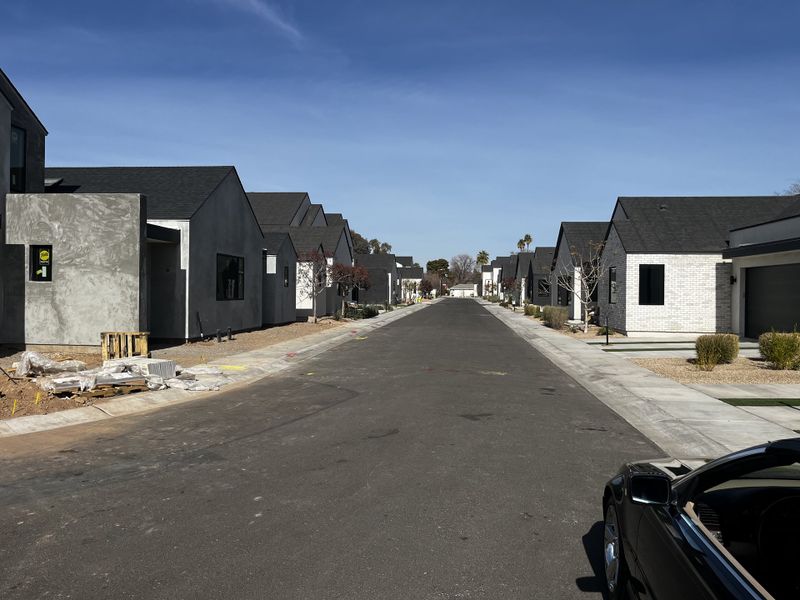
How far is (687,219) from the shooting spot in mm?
28969

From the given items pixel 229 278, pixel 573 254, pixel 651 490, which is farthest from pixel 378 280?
pixel 651 490

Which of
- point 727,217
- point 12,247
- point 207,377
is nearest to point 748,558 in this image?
point 207,377

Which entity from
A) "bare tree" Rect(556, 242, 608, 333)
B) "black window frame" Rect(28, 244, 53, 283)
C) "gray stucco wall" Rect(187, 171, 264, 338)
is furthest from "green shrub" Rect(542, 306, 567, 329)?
"black window frame" Rect(28, 244, 53, 283)

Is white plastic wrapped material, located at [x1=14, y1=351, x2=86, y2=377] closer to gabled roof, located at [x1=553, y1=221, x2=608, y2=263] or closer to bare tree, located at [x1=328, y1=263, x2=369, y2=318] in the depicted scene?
bare tree, located at [x1=328, y1=263, x2=369, y2=318]

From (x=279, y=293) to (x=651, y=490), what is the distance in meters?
28.3

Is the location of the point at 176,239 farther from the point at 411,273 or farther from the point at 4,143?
the point at 411,273

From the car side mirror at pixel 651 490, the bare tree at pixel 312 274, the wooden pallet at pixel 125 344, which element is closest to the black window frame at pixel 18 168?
the wooden pallet at pixel 125 344

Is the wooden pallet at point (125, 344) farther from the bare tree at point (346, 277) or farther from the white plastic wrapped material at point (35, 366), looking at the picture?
the bare tree at point (346, 277)

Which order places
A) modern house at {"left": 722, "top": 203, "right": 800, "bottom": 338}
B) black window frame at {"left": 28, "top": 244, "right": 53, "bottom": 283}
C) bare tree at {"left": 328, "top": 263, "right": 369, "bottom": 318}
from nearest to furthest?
1. black window frame at {"left": 28, "top": 244, "right": 53, "bottom": 283}
2. modern house at {"left": 722, "top": 203, "right": 800, "bottom": 338}
3. bare tree at {"left": 328, "top": 263, "right": 369, "bottom": 318}

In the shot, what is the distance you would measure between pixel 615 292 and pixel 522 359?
494 inches

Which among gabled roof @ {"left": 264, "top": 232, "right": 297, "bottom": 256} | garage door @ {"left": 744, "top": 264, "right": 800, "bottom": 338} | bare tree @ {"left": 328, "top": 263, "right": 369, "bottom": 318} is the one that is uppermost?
gabled roof @ {"left": 264, "top": 232, "right": 297, "bottom": 256}

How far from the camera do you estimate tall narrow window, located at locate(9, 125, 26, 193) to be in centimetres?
1831

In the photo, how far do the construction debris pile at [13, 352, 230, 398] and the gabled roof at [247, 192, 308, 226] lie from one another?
34852 mm

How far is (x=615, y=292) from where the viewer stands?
2908 cm
